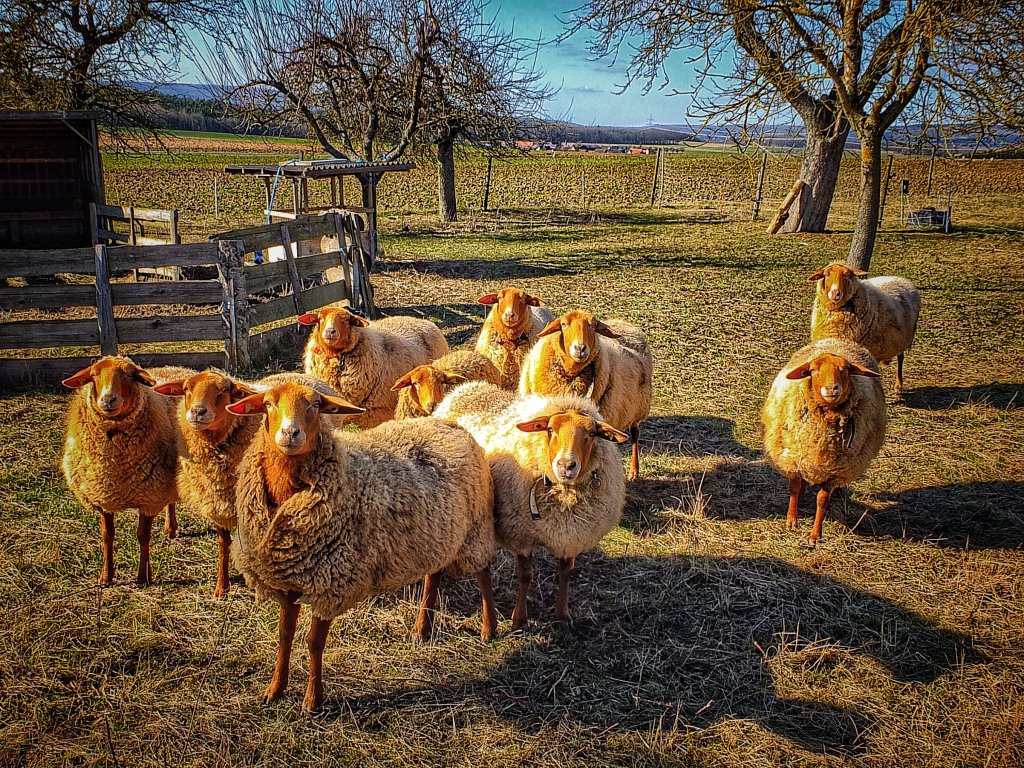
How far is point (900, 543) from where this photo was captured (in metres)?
5.34

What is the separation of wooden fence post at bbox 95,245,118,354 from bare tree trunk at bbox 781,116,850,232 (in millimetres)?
20341

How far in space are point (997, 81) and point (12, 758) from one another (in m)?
13.9

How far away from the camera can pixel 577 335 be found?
5.81 metres

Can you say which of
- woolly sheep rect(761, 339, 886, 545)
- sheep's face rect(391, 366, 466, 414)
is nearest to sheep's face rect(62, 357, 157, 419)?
sheep's face rect(391, 366, 466, 414)

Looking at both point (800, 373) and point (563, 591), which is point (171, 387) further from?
point (800, 373)

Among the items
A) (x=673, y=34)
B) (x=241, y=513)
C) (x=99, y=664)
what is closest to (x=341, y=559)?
(x=241, y=513)

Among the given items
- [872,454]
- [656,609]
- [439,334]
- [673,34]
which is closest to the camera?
[656,609]

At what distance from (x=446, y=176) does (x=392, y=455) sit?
827 inches

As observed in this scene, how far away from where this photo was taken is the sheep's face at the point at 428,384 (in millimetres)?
5539

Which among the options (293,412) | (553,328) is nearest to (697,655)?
(293,412)

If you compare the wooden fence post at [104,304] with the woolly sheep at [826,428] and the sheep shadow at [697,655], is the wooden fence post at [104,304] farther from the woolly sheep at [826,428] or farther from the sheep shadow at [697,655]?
the woolly sheep at [826,428]

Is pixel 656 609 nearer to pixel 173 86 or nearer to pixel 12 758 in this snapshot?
pixel 12 758

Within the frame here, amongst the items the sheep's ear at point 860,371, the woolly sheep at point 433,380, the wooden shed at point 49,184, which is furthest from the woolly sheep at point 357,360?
the wooden shed at point 49,184

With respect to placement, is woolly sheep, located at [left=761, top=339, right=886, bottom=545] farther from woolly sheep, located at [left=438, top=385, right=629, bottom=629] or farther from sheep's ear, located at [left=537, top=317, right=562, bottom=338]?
sheep's ear, located at [left=537, top=317, right=562, bottom=338]
